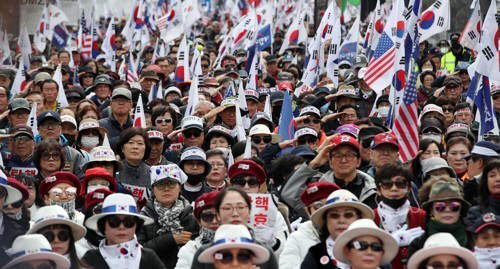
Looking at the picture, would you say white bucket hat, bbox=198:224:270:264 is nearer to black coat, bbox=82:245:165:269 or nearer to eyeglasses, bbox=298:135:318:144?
black coat, bbox=82:245:165:269

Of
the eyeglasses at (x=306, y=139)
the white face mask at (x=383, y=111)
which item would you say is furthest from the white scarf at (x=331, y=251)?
the white face mask at (x=383, y=111)

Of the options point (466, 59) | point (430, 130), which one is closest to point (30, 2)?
point (466, 59)

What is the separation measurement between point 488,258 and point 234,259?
76.0 inches

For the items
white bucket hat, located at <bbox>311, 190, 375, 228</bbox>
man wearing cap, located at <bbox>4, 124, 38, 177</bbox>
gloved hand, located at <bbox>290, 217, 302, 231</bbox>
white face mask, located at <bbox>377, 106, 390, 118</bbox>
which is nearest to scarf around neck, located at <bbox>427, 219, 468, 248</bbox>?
white bucket hat, located at <bbox>311, 190, 375, 228</bbox>

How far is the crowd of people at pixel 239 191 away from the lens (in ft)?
24.8

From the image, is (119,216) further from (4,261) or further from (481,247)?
(481,247)

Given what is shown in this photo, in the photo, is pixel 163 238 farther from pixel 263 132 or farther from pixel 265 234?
pixel 263 132

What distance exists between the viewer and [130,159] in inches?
453

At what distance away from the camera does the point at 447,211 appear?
8.48 m

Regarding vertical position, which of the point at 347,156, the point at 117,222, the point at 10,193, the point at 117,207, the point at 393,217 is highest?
the point at 347,156

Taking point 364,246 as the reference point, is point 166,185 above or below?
above

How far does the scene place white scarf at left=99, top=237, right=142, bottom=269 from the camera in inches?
322

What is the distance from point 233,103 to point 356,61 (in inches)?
Answer: 230

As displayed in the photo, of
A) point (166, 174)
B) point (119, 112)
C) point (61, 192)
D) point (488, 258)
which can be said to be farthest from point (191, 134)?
point (488, 258)
